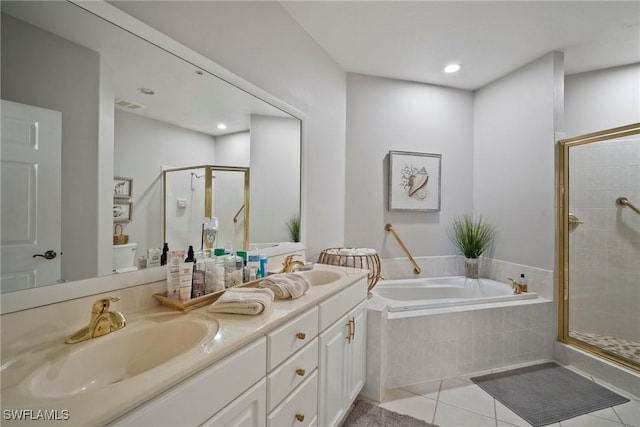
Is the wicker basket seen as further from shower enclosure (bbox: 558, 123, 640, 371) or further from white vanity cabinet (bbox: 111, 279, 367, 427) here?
shower enclosure (bbox: 558, 123, 640, 371)

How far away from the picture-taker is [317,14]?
79.3 inches

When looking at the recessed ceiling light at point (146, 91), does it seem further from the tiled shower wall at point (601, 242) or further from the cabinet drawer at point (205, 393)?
the tiled shower wall at point (601, 242)

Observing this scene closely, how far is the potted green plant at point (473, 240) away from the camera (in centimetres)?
297

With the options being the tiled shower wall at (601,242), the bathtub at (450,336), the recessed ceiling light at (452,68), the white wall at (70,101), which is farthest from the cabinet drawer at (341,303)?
the recessed ceiling light at (452,68)

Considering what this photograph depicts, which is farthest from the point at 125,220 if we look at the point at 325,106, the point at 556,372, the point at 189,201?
the point at 556,372

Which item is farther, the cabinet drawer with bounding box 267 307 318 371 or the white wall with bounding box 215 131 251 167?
the white wall with bounding box 215 131 251 167

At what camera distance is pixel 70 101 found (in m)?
0.92

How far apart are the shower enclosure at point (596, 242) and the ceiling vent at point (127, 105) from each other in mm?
3098

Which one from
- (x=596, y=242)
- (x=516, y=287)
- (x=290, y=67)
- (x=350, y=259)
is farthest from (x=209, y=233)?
(x=596, y=242)

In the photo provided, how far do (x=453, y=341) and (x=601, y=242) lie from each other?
5.09 feet

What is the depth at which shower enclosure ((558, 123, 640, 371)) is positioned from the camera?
2271mm

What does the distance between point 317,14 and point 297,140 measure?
893 mm

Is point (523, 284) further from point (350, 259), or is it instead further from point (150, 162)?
point (150, 162)

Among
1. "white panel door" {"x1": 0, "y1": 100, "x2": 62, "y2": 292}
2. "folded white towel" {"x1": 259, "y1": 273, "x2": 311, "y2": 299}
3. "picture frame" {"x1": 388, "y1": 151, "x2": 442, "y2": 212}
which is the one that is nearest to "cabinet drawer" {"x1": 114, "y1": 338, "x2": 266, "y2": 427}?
"folded white towel" {"x1": 259, "y1": 273, "x2": 311, "y2": 299}
